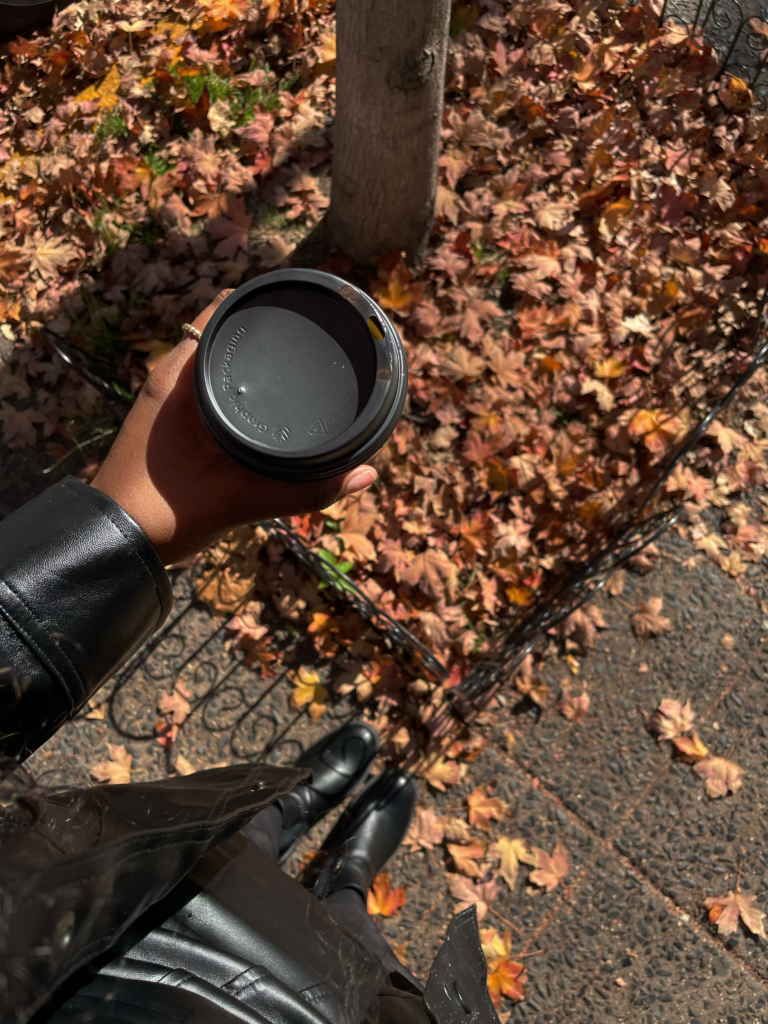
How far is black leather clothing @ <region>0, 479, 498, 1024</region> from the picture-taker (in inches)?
45.4

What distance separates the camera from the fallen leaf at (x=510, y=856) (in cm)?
289

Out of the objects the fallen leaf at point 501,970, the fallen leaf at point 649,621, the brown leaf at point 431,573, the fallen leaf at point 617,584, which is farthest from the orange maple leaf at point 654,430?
the fallen leaf at point 501,970

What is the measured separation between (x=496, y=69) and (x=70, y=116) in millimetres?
2190

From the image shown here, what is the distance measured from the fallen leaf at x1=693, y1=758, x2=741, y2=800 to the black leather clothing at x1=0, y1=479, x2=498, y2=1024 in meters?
1.57

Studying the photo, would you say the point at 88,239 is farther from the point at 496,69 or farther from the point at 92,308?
the point at 496,69

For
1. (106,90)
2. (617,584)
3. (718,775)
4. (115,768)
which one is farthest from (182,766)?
(106,90)

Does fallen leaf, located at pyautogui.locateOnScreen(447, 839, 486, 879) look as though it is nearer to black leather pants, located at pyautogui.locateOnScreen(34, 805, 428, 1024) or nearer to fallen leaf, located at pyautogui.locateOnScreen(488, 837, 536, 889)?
fallen leaf, located at pyautogui.locateOnScreen(488, 837, 536, 889)

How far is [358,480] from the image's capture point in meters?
1.81

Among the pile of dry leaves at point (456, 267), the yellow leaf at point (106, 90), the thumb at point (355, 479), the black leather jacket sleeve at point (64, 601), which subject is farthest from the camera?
the yellow leaf at point (106, 90)

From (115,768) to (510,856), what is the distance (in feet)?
5.31

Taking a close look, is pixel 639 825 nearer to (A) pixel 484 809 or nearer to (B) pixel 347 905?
(A) pixel 484 809

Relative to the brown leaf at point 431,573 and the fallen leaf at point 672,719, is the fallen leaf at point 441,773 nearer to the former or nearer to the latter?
the brown leaf at point 431,573

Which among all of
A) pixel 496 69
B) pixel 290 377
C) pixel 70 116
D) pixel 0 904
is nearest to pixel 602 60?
pixel 496 69

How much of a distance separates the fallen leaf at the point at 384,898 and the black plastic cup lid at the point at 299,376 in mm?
1977
